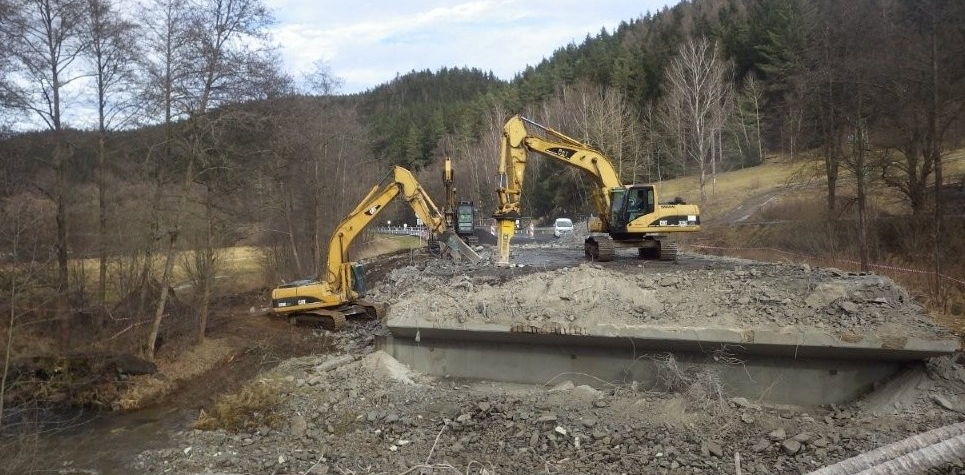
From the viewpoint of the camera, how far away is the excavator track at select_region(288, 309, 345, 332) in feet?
50.5

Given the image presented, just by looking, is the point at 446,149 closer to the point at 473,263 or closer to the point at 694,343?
the point at 473,263

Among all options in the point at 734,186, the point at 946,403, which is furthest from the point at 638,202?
the point at 734,186

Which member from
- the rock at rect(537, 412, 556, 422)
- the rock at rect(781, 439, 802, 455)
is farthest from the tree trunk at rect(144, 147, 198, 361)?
the rock at rect(781, 439, 802, 455)

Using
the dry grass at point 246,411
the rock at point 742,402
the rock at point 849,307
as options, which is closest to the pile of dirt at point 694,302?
the rock at point 849,307

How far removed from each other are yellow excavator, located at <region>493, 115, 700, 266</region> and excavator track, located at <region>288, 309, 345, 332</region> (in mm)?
4688

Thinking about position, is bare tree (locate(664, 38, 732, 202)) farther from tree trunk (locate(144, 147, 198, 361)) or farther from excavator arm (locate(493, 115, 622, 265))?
tree trunk (locate(144, 147, 198, 361))

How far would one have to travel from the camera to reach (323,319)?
15734mm

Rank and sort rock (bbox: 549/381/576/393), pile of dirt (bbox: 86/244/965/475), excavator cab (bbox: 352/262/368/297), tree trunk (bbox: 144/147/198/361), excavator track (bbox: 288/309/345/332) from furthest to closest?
excavator cab (bbox: 352/262/368/297), excavator track (bbox: 288/309/345/332), tree trunk (bbox: 144/147/198/361), rock (bbox: 549/381/576/393), pile of dirt (bbox: 86/244/965/475)

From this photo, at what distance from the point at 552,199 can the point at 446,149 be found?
826 inches

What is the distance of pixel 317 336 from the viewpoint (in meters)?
15.3

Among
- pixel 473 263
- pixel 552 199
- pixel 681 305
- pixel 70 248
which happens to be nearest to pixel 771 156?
pixel 552 199

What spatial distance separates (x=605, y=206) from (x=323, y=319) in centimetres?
864

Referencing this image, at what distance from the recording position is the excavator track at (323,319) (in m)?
15.4

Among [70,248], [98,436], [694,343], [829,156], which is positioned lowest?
[98,436]
